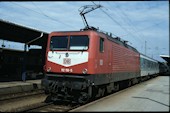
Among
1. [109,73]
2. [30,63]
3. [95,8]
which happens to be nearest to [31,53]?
[30,63]

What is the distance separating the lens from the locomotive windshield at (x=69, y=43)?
40.2 feet

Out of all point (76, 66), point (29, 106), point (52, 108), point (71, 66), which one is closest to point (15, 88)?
point (29, 106)

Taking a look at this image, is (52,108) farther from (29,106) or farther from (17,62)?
(17,62)

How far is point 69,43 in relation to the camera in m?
12.6

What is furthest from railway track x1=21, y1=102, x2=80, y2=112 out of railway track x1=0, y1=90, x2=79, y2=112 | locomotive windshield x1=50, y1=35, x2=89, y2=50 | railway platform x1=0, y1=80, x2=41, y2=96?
railway platform x1=0, y1=80, x2=41, y2=96

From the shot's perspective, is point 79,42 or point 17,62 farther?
point 17,62

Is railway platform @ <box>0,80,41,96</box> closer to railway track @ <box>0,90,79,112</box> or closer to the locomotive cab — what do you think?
railway track @ <box>0,90,79,112</box>

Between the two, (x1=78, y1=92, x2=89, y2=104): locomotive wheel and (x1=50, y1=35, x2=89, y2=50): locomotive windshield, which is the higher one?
(x1=50, y1=35, x2=89, y2=50): locomotive windshield

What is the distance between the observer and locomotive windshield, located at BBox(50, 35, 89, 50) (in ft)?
40.2

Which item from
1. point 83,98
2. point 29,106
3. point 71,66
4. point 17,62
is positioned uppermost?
point 17,62

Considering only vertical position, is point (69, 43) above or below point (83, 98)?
above

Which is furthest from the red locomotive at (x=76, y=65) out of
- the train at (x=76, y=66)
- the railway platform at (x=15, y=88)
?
the railway platform at (x=15, y=88)

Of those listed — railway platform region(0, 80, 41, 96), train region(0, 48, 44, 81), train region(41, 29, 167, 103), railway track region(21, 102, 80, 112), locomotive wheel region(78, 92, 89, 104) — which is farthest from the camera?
train region(0, 48, 44, 81)

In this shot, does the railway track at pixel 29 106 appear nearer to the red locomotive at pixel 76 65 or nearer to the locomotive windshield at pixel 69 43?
the red locomotive at pixel 76 65
